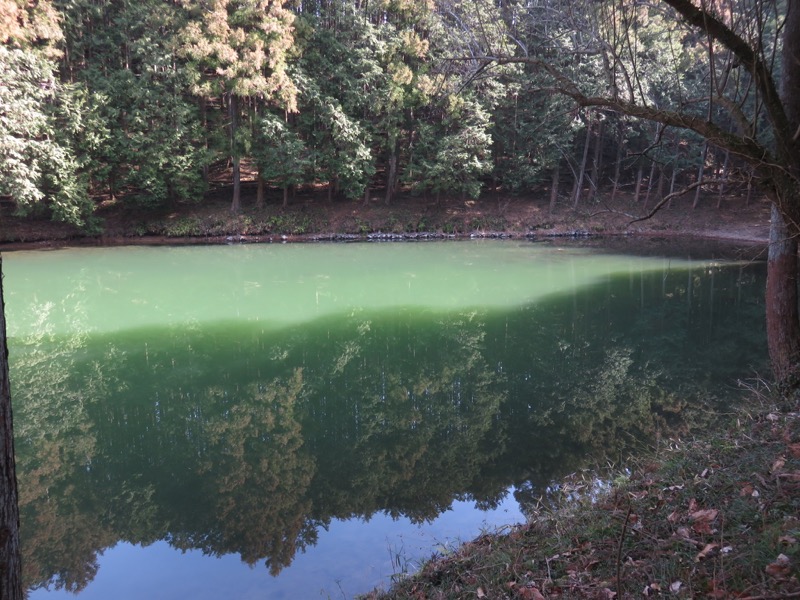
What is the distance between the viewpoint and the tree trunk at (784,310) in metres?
4.94

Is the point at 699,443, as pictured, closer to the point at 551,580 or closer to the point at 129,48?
the point at 551,580

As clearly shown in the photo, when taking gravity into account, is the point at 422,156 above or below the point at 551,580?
above

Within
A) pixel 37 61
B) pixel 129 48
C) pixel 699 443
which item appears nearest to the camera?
pixel 699 443

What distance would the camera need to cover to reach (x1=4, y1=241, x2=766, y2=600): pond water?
200 inches

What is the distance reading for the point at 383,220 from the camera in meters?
22.5

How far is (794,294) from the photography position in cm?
502


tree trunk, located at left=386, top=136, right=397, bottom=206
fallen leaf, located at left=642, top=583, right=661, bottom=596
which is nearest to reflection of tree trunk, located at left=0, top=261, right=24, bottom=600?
fallen leaf, located at left=642, top=583, right=661, bottom=596

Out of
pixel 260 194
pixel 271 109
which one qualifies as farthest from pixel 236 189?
pixel 271 109

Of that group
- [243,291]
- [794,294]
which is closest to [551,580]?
[794,294]

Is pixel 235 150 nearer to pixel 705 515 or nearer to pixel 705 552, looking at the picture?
pixel 705 515

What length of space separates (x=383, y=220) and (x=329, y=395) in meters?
15.3

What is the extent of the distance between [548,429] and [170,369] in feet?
17.7

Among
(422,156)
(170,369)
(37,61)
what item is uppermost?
(37,61)

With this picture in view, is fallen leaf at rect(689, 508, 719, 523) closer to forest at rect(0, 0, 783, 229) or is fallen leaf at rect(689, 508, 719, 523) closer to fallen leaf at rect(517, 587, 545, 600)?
fallen leaf at rect(517, 587, 545, 600)
